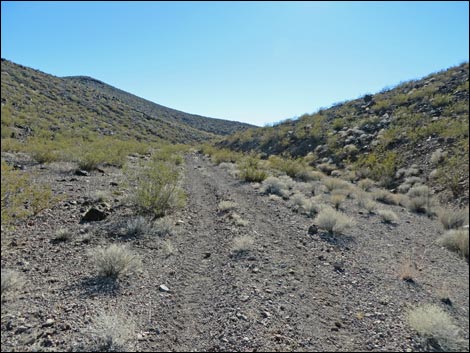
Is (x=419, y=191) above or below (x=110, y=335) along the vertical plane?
above

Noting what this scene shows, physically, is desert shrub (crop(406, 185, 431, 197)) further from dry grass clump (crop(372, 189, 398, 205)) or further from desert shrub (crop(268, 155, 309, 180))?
desert shrub (crop(268, 155, 309, 180))

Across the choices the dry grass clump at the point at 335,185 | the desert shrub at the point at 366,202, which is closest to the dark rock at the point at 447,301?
the desert shrub at the point at 366,202

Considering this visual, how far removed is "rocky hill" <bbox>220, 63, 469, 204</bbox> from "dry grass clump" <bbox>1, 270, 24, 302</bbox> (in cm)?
1239

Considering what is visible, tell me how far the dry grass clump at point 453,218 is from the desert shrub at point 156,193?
855 cm

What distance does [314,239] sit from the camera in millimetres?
8914

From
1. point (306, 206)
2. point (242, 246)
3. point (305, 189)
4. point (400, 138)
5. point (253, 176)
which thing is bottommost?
point (242, 246)

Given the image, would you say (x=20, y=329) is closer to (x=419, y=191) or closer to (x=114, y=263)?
(x=114, y=263)

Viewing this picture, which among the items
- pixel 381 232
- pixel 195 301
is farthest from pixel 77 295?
pixel 381 232

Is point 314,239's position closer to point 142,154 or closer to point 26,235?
point 26,235

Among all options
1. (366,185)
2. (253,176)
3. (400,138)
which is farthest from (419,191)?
(253,176)

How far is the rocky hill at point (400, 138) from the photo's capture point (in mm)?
14844

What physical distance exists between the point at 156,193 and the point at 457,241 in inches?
340

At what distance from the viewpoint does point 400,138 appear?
2055cm

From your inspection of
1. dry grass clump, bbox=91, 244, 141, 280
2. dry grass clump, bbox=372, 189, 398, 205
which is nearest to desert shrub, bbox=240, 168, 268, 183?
dry grass clump, bbox=372, 189, 398, 205
